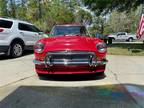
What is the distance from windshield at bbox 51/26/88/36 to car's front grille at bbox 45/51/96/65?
2025 millimetres

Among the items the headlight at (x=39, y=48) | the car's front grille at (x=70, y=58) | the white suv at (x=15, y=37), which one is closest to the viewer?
the car's front grille at (x=70, y=58)

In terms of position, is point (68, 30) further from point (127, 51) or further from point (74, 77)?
point (127, 51)

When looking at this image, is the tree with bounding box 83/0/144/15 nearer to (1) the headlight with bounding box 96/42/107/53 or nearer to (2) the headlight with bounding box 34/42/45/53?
(1) the headlight with bounding box 96/42/107/53

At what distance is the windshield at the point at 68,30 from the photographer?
10721 millimetres

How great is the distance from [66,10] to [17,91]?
3877 cm

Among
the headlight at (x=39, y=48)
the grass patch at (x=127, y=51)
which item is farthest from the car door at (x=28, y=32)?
the headlight at (x=39, y=48)

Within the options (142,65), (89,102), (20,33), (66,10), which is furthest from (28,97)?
(66,10)

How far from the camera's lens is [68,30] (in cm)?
1091

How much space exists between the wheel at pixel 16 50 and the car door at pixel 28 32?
1.78 feet

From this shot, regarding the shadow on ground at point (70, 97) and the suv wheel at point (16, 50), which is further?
the suv wheel at point (16, 50)

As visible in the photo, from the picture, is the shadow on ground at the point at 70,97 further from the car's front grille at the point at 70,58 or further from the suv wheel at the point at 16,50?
the suv wheel at the point at 16,50

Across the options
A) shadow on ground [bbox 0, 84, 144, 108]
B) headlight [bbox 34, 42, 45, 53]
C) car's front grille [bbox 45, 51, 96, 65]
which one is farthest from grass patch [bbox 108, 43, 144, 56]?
shadow on ground [bbox 0, 84, 144, 108]

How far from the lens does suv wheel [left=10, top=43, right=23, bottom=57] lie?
570 inches

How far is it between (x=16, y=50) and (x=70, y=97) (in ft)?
26.6
